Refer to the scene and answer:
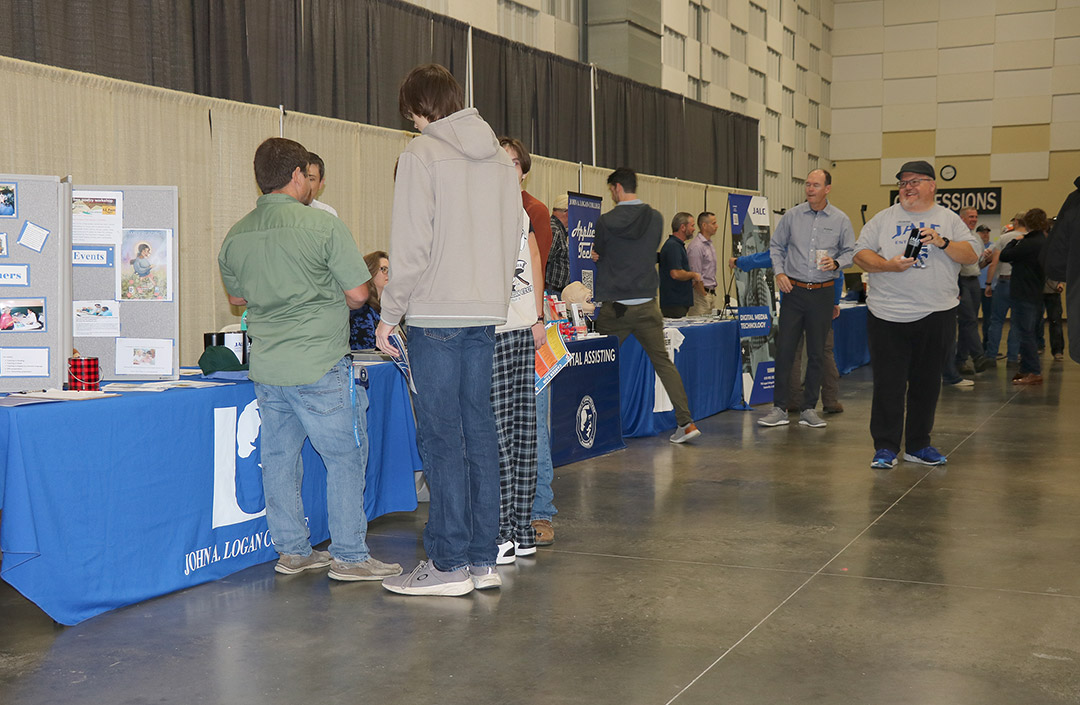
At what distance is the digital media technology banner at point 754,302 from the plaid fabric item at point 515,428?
4.24 metres

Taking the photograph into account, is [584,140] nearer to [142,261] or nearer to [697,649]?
[142,261]

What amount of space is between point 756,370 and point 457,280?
5.01m

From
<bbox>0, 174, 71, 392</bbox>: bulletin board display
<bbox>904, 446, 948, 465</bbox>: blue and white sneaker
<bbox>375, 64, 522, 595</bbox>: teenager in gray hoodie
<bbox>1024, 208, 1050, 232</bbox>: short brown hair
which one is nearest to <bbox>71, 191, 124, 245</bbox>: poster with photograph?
<bbox>0, 174, 71, 392</bbox>: bulletin board display

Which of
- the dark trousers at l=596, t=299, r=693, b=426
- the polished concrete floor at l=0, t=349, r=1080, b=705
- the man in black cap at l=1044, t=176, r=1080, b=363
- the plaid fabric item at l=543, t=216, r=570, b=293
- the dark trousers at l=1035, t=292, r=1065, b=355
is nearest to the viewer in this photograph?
the polished concrete floor at l=0, t=349, r=1080, b=705

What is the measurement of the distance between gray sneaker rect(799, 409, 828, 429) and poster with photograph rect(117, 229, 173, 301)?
4370mm

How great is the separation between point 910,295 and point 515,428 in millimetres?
2416

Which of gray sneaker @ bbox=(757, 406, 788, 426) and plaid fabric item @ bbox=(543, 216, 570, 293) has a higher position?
plaid fabric item @ bbox=(543, 216, 570, 293)

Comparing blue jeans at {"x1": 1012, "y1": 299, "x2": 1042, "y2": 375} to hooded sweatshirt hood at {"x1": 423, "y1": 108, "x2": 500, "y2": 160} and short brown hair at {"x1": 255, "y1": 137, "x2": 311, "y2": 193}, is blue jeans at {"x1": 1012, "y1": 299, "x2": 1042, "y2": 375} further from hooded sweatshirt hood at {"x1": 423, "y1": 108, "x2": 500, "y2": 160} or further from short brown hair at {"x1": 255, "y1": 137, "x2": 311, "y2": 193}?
short brown hair at {"x1": 255, "y1": 137, "x2": 311, "y2": 193}

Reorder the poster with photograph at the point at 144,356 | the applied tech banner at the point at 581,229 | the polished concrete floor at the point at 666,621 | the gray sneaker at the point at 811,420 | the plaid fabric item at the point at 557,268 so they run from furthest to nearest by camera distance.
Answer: the applied tech banner at the point at 581,229 → the gray sneaker at the point at 811,420 → the plaid fabric item at the point at 557,268 → the poster with photograph at the point at 144,356 → the polished concrete floor at the point at 666,621

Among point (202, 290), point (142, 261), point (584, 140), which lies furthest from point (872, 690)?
point (584, 140)

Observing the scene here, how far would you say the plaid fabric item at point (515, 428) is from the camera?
124 inches

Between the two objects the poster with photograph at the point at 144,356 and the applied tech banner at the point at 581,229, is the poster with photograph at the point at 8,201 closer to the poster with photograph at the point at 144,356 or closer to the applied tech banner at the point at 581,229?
the poster with photograph at the point at 144,356

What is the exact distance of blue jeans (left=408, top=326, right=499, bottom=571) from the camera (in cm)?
279

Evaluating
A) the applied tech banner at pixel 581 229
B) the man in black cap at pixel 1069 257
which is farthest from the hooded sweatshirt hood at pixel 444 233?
the applied tech banner at pixel 581 229
